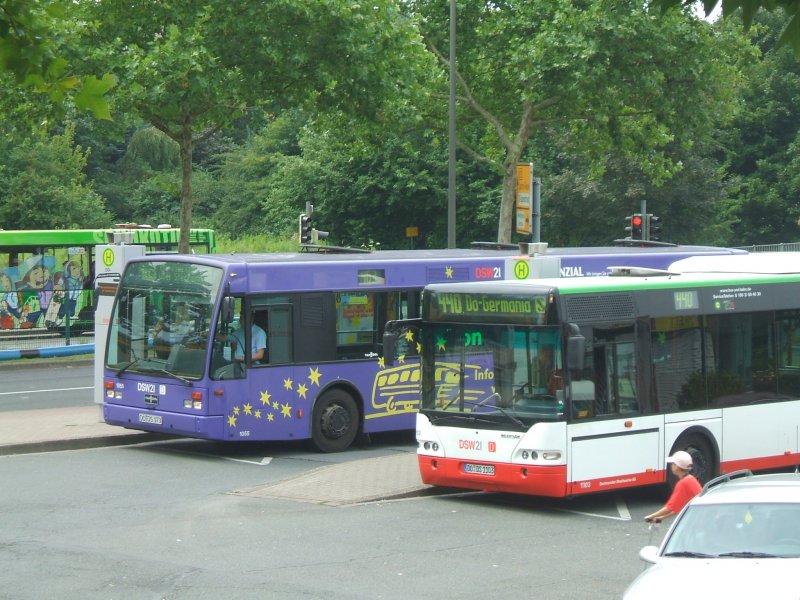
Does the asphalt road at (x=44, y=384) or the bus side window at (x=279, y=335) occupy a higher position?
the bus side window at (x=279, y=335)

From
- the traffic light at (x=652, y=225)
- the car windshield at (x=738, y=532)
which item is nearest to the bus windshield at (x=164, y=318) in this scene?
the car windshield at (x=738, y=532)

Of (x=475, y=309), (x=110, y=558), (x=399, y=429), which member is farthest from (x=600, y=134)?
(x=110, y=558)

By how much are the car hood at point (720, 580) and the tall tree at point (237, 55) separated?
59.0 feet

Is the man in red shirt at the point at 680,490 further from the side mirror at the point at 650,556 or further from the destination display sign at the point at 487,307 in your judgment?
the destination display sign at the point at 487,307

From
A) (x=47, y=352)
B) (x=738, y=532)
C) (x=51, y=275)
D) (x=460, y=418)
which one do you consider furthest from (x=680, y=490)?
(x=51, y=275)

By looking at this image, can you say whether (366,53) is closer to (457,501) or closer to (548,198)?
(457,501)

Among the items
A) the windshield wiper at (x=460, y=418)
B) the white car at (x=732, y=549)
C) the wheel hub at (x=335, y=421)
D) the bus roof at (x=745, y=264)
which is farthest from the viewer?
the wheel hub at (x=335, y=421)

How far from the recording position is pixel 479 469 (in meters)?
13.9

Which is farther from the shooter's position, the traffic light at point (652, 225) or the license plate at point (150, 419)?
the traffic light at point (652, 225)

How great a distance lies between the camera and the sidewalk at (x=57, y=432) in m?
17.6

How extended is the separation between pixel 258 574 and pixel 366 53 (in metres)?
18.5

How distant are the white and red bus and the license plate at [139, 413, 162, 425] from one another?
154 inches

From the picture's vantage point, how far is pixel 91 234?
1490 inches

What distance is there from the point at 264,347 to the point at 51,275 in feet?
71.4
